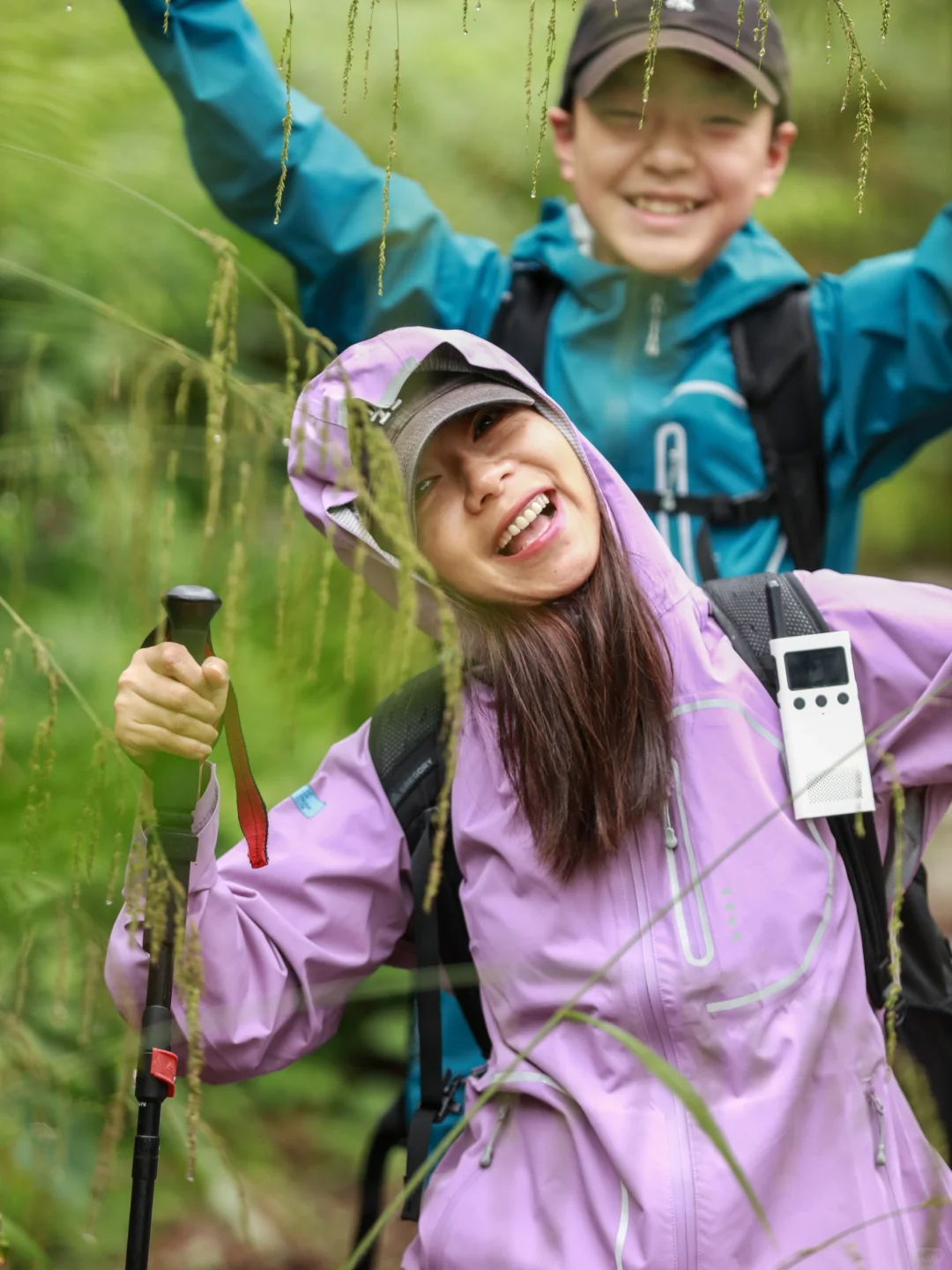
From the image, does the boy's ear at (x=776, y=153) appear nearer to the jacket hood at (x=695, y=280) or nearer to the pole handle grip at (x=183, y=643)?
the jacket hood at (x=695, y=280)

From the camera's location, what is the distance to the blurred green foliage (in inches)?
60.7

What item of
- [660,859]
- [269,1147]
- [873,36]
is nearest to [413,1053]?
[660,859]

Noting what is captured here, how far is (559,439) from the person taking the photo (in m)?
1.88

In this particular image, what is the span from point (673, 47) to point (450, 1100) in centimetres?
209

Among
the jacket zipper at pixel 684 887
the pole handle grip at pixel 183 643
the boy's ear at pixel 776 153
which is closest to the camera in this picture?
the pole handle grip at pixel 183 643

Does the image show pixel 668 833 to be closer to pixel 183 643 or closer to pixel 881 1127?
pixel 881 1127

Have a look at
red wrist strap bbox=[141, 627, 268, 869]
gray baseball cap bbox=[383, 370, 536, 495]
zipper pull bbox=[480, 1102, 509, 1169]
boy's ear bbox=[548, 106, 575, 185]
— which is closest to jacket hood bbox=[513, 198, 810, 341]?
boy's ear bbox=[548, 106, 575, 185]

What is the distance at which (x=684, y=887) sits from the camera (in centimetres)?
167

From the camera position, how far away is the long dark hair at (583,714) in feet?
5.61

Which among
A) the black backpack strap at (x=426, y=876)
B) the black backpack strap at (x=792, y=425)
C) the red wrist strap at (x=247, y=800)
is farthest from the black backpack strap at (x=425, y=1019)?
the black backpack strap at (x=792, y=425)

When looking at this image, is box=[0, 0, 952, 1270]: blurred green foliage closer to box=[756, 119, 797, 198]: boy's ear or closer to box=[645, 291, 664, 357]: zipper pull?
box=[756, 119, 797, 198]: boy's ear

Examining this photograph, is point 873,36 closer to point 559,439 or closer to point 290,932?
point 559,439

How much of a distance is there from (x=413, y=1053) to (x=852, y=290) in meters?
1.80

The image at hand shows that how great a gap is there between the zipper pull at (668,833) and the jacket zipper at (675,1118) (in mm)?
44
